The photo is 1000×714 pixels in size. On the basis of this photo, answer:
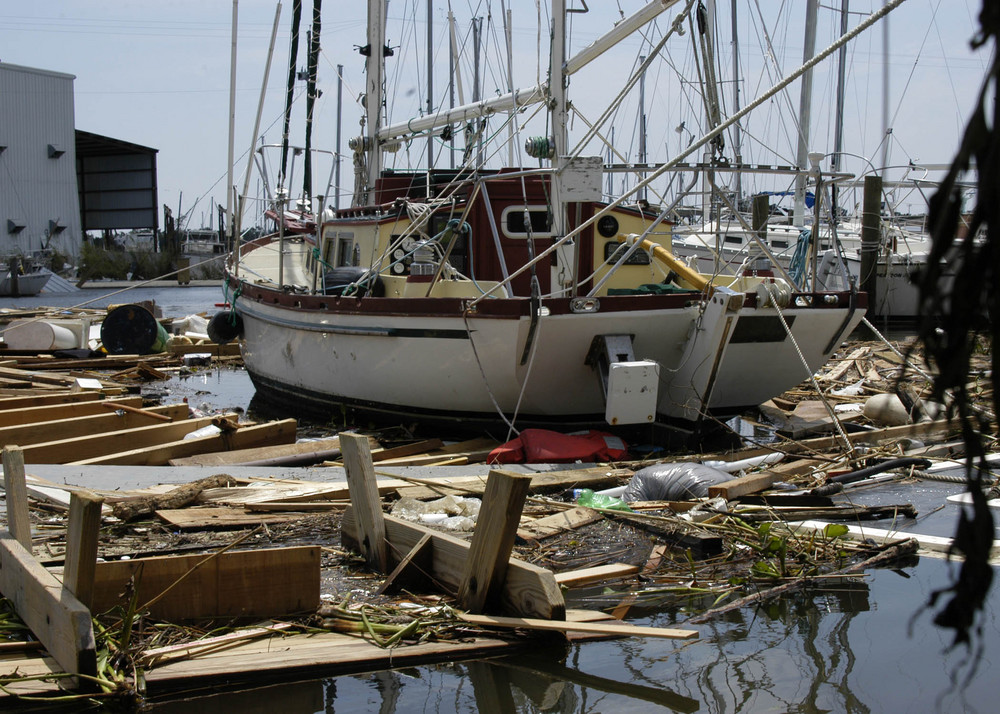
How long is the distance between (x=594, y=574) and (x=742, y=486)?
2.02 meters

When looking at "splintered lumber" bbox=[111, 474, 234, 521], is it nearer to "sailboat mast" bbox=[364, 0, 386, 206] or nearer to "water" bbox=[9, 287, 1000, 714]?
"water" bbox=[9, 287, 1000, 714]

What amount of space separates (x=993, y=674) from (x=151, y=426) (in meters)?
7.31

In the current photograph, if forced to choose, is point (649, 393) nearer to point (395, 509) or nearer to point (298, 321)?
point (395, 509)

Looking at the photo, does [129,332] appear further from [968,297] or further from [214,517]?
[968,297]

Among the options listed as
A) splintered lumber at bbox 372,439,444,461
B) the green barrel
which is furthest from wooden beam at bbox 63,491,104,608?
the green barrel

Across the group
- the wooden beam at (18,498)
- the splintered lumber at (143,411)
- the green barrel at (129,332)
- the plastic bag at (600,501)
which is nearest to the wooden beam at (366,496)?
the wooden beam at (18,498)

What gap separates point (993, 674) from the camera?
404 cm

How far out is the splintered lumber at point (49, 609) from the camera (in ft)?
11.3

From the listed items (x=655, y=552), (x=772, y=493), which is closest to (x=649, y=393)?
(x=772, y=493)

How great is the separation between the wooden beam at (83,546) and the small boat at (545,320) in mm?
5136

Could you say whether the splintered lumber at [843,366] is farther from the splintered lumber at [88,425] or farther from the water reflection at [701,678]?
the water reflection at [701,678]

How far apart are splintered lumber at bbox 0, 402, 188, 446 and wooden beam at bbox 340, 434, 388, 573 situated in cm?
453

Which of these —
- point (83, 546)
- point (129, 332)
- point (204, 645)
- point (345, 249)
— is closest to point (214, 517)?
point (204, 645)

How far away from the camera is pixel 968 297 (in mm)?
1416
